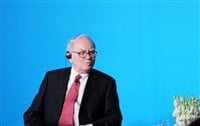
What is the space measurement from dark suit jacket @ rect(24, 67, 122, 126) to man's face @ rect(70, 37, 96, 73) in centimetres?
12

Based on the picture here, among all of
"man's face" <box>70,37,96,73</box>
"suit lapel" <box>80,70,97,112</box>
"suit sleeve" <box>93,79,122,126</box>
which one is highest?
"man's face" <box>70,37,96,73</box>

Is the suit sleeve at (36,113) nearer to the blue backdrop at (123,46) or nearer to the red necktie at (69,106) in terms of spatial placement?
the red necktie at (69,106)

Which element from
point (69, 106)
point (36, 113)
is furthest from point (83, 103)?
point (36, 113)

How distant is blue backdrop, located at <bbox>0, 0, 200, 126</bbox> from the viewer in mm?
3221

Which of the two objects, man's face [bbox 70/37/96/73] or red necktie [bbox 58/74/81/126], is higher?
man's face [bbox 70/37/96/73]

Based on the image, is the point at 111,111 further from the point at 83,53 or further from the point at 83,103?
the point at 83,53

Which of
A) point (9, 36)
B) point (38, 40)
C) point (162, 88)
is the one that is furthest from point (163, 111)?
point (9, 36)

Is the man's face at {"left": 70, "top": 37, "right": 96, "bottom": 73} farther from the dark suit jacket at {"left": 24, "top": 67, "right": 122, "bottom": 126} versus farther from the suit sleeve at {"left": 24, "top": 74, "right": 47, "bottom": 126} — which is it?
the suit sleeve at {"left": 24, "top": 74, "right": 47, "bottom": 126}

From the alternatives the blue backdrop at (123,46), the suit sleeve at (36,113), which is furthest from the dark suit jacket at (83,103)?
the blue backdrop at (123,46)

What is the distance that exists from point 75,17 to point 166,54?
822mm

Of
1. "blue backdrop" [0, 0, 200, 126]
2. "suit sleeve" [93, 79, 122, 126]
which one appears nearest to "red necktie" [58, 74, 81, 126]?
"suit sleeve" [93, 79, 122, 126]

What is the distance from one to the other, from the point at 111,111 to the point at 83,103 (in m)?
0.16

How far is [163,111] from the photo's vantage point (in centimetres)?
322

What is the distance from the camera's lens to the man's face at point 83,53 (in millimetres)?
2078
